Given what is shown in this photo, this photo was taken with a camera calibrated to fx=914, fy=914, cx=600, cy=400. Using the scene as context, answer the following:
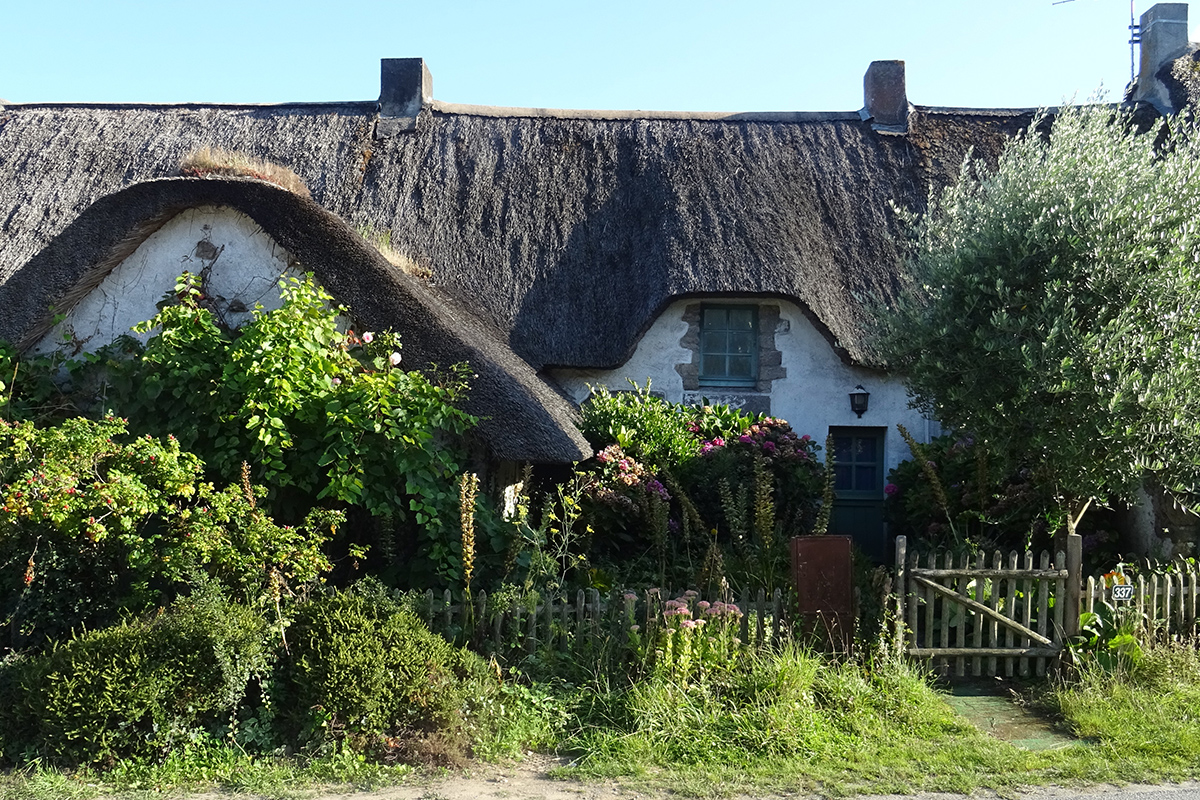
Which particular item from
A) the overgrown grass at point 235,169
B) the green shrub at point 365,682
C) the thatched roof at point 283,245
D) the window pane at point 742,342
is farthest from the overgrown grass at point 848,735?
the window pane at point 742,342

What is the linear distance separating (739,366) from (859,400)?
129 cm

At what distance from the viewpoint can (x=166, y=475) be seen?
193 inches

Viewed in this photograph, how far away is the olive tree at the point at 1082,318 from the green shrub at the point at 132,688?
15.4ft

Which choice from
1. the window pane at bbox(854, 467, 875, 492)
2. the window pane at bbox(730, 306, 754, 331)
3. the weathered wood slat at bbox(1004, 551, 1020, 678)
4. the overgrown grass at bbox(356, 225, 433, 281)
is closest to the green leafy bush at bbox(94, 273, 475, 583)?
the overgrown grass at bbox(356, 225, 433, 281)

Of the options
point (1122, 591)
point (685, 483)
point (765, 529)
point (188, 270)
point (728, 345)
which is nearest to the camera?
point (1122, 591)

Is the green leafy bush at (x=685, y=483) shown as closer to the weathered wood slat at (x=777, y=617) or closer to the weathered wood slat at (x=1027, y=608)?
the weathered wood slat at (x=777, y=617)

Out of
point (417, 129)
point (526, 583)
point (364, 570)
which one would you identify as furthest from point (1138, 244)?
point (417, 129)

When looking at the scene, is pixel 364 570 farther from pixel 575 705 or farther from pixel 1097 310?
pixel 1097 310

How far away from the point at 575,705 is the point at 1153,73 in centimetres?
1127

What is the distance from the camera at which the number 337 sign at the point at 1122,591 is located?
224 inches

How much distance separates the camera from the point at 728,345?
32.2 feet

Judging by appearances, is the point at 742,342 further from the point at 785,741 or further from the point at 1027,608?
the point at 785,741

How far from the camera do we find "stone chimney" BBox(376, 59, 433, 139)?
12.1 meters

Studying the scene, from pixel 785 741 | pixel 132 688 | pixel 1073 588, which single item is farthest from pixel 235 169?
pixel 1073 588
